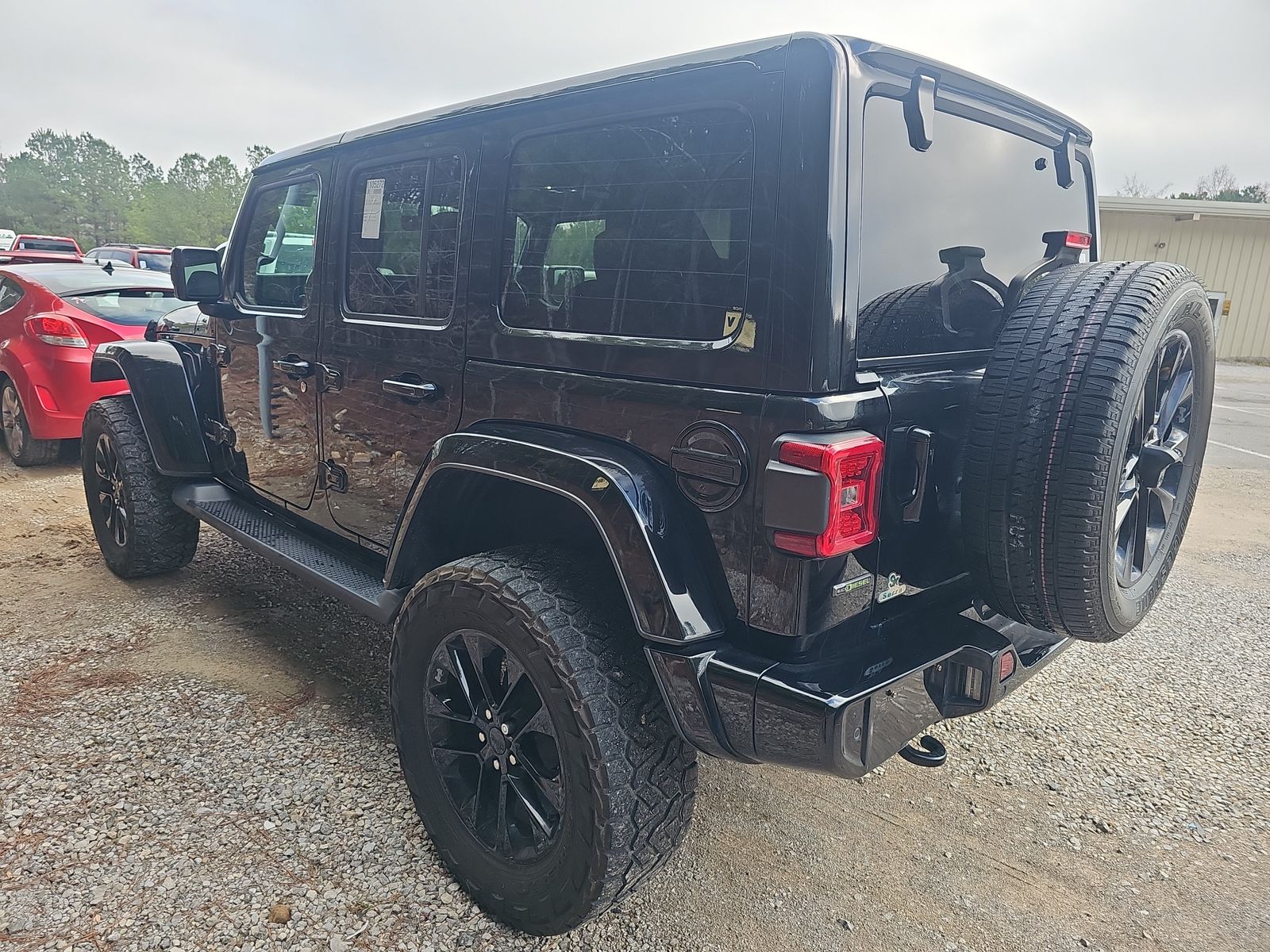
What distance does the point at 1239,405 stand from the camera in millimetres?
12961

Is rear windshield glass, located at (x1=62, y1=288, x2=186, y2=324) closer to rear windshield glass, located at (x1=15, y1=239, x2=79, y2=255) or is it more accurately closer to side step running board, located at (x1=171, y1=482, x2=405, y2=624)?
side step running board, located at (x1=171, y1=482, x2=405, y2=624)

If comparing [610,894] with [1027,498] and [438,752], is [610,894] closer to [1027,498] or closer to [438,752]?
[438,752]

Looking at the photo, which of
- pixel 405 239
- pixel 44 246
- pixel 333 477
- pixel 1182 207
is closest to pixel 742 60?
pixel 405 239

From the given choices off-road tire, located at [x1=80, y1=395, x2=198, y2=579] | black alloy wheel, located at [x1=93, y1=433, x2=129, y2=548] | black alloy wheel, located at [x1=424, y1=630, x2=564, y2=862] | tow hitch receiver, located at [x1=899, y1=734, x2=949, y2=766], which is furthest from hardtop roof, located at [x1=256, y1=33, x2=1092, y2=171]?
black alloy wheel, located at [x1=93, y1=433, x2=129, y2=548]

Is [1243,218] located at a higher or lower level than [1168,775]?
higher

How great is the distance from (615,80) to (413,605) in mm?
1409

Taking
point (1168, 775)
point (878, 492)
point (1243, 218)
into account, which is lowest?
point (1168, 775)

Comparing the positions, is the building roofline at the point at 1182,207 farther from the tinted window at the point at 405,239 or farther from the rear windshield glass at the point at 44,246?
the rear windshield glass at the point at 44,246

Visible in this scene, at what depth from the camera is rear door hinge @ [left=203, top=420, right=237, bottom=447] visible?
3.61 m

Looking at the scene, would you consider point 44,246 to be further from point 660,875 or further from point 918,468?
point 918,468

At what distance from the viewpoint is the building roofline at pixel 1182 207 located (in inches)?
765

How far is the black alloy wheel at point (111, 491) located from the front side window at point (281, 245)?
1.22 meters

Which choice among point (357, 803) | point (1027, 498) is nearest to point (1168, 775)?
point (1027, 498)

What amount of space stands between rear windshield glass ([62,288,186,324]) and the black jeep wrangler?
16.3 feet
